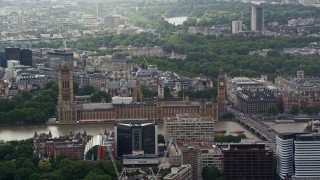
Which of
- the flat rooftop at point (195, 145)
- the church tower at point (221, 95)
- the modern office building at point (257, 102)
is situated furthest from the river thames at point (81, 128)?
the flat rooftop at point (195, 145)

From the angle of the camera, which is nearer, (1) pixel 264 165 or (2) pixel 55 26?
(1) pixel 264 165

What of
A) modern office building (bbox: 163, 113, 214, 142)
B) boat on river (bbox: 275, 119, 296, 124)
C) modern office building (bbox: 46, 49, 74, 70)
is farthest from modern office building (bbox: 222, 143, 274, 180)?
modern office building (bbox: 46, 49, 74, 70)

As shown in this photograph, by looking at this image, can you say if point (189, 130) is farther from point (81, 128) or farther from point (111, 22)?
point (111, 22)

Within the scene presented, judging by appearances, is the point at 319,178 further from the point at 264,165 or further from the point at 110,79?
the point at 110,79

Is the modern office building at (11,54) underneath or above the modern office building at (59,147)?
above

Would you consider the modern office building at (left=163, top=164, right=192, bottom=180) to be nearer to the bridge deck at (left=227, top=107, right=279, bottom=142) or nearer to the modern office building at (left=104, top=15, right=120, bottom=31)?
the bridge deck at (left=227, top=107, right=279, bottom=142)

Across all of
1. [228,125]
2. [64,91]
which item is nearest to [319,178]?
[228,125]

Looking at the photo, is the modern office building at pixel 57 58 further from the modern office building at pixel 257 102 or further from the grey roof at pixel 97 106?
the modern office building at pixel 257 102

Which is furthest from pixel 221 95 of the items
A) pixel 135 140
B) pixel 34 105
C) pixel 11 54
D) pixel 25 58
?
pixel 11 54
